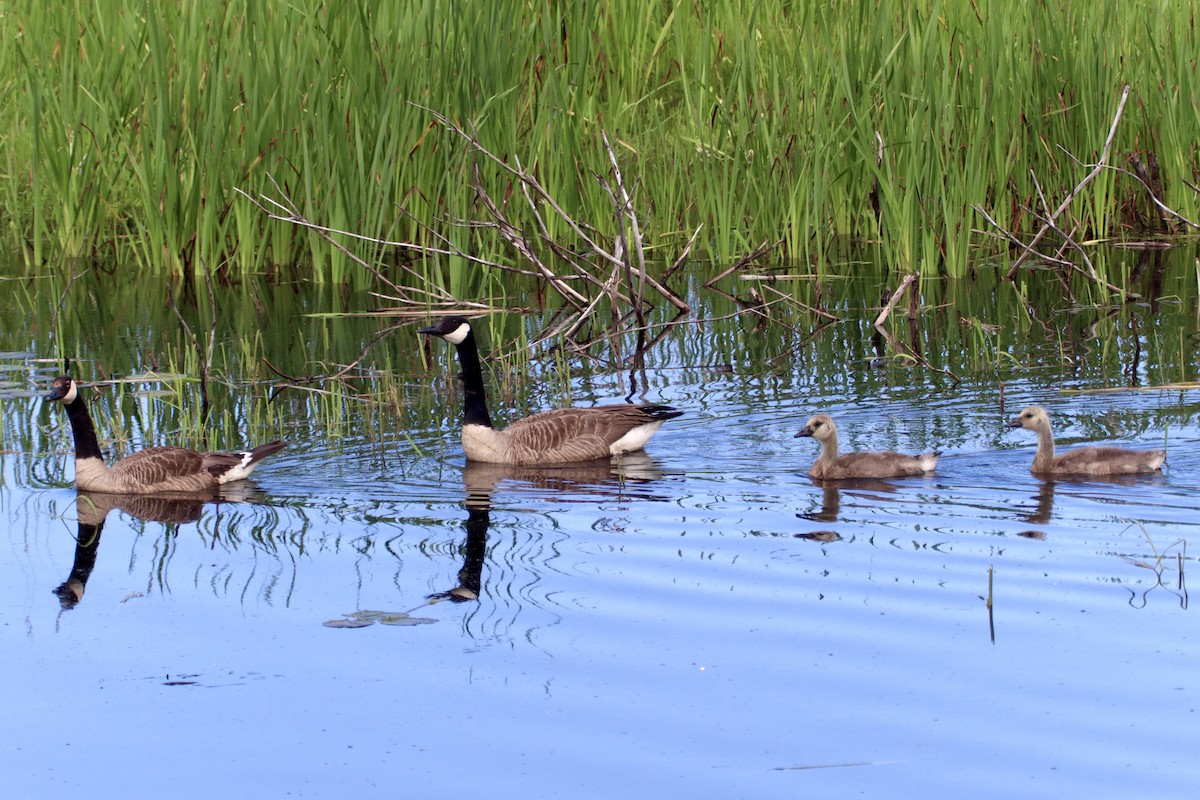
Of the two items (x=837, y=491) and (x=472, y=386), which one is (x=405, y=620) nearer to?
(x=837, y=491)

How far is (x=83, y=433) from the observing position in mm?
9852

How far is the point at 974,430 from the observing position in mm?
10516

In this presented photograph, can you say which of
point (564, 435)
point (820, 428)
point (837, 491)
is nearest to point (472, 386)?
point (564, 435)

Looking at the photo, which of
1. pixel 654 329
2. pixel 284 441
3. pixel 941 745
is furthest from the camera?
pixel 654 329

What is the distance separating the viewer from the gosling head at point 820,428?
9.76 m

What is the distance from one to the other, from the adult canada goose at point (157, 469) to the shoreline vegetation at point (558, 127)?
4251 millimetres

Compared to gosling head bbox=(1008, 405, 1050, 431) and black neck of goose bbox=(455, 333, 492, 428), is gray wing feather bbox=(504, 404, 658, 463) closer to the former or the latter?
black neck of goose bbox=(455, 333, 492, 428)

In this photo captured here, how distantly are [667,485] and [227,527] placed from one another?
253 centimetres

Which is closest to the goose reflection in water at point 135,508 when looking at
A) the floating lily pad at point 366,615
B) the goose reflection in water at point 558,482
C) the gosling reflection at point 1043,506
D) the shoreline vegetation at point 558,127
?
the goose reflection in water at point 558,482

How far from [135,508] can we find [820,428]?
13.4ft

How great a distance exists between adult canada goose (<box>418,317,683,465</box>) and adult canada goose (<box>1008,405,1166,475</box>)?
247 cm

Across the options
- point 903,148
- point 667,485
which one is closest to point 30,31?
point 903,148

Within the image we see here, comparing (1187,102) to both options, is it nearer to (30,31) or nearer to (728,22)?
(728,22)

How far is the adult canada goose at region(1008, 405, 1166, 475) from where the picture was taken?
9.05 metres
